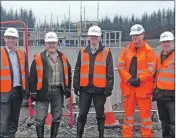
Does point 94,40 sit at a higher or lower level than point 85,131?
higher

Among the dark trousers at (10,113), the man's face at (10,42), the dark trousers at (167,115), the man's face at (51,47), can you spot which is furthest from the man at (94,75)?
the man's face at (10,42)

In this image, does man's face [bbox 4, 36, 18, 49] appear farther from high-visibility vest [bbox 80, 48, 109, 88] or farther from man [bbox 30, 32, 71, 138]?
high-visibility vest [bbox 80, 48, 109, 88]

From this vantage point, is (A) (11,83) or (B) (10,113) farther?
(B) (10,113)

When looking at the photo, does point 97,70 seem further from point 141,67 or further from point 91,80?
point 141,67

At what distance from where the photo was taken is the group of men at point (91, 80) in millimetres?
5453

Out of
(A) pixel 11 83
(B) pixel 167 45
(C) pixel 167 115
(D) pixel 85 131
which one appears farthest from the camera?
(D) pixel 85 131

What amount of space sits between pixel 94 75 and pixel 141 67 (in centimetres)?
83

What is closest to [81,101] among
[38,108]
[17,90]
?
[38,108]

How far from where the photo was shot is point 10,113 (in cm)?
545

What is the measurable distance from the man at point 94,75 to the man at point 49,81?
28cm

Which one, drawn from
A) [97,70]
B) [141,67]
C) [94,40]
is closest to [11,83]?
[97,70]

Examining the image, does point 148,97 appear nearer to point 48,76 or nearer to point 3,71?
point 48,76

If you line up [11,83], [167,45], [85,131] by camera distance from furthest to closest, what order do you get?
[85,131] < [167,45] < [11,83]

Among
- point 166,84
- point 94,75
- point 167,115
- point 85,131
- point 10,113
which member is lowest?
point 85,131
